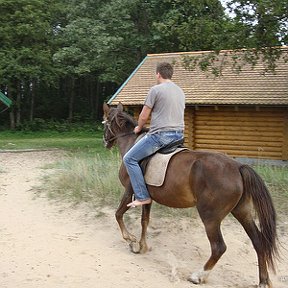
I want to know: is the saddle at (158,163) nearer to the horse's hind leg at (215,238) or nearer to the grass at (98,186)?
the horse's hind leg at (215,238)

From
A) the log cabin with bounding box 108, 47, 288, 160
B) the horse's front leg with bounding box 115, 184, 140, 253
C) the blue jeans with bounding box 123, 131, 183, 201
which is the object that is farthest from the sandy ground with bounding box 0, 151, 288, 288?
the log cabin with bounding box 108, 47, 288, 160

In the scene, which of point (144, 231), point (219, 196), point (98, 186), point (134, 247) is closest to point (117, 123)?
point (144, 231)

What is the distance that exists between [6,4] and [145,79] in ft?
50.6

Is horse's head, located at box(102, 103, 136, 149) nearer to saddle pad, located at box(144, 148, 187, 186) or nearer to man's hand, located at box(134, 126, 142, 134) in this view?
man's hand, located at box(134, 126, 142, 134)

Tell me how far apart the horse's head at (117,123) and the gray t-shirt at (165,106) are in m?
0.91

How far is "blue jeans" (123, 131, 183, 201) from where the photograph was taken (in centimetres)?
600

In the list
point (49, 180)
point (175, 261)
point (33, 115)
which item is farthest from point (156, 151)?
point (33, 115)

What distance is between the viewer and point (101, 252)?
254 inches

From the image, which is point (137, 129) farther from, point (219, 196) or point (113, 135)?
point (219, 196)

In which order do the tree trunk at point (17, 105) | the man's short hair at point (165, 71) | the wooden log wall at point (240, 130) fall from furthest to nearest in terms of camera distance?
the tree trunk at point (17, 105)
the wooden log wall at point (240, 130)
the man's short hair at point (165, 71)

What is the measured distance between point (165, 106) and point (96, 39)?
19.6 metres

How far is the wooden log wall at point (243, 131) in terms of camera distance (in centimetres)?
1677

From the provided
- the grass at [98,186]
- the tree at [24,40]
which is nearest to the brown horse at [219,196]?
the grass at [98,186]

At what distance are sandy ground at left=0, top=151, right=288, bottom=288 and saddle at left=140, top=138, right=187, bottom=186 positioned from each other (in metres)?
1.19
